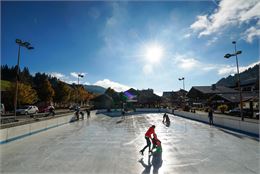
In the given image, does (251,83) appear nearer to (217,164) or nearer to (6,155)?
(217,164)

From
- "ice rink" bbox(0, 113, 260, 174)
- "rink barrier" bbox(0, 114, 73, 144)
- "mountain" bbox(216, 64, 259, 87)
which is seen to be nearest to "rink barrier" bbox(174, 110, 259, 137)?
"ice rink" bbox(0, 113, 260, 174)

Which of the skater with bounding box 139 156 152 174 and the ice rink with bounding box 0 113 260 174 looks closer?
the skater with bounding box 139 156 152 174

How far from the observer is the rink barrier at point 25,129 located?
1058 centimetres

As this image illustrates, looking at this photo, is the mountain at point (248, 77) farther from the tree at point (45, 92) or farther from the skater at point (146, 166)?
Answer: the tree at point (45, 92)

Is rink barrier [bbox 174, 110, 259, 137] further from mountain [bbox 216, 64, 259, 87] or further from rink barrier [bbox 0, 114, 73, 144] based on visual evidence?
mountain [bbox 216, 64, 259, 87]

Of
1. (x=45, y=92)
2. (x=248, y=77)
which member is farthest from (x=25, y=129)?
(x=248, y=77)

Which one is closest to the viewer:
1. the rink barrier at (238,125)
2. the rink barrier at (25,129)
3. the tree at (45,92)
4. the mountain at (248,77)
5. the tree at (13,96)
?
the rink barrier at (25,129)

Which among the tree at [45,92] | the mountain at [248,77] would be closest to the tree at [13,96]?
the tree at [45,92]

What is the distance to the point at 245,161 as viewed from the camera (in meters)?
6.85

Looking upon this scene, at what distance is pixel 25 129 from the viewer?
12781mm

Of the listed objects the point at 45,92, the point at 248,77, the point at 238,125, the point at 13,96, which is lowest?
the point at 238,125

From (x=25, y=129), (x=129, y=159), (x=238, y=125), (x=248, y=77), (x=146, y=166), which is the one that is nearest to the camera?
(x=146, y=166)

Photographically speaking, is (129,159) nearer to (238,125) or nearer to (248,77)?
(238,125)

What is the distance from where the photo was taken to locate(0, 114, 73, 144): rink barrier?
1058 cm
